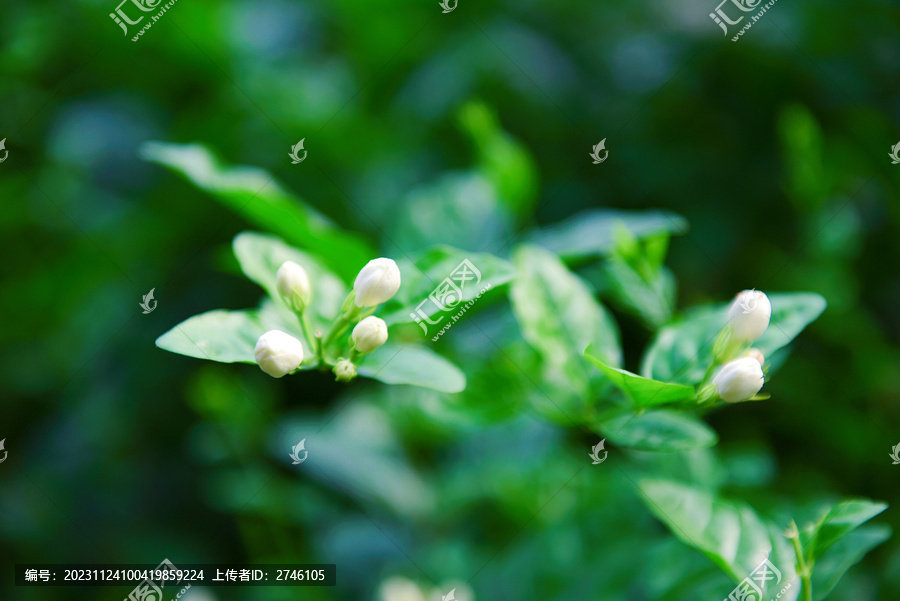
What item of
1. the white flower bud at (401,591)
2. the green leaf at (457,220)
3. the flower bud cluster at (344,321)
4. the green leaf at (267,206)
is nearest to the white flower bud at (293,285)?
the flower bud cluster at (344,321)

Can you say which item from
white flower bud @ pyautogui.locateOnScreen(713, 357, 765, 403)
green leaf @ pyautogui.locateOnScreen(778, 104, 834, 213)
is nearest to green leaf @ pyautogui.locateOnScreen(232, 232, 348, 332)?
white flower bud @ pyautogui.locateOnScreen(713, 357, 765, 403)

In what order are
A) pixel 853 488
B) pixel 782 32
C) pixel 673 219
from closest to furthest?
pixel 673 219 → pixel 853 488 → pixel 782 32

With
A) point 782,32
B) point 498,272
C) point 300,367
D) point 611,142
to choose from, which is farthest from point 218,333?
point 782,32

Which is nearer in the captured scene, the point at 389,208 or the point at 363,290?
the point at 363,290

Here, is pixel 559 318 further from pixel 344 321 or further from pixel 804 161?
pixel 804 161

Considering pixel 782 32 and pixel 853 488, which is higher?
pixel 782 32

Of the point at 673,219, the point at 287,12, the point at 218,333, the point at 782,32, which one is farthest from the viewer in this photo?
the point at 287,12

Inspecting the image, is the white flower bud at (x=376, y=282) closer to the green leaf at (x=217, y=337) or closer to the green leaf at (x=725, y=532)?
the green leaf at (x=217, y=337)

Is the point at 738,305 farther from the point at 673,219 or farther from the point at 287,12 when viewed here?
the point at 287,12
